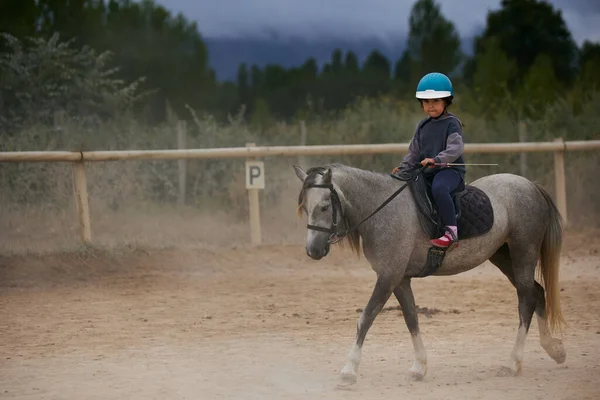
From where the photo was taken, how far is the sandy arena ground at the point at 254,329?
6367 millimetres

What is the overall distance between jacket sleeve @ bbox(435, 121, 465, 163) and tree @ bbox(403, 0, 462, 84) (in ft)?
107

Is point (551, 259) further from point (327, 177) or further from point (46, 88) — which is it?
point (46, 88)

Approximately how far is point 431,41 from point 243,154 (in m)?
29.9

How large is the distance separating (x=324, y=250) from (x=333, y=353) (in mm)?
1711

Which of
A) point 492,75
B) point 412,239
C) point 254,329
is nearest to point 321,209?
point 412,239

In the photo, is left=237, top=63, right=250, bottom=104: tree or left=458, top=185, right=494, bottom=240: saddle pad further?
left=237, top=63, right=250, bottom=104: tree

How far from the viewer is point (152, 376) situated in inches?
261

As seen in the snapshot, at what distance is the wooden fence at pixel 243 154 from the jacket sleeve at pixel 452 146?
239 inches

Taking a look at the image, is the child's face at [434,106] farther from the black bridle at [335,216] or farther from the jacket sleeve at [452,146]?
the black bridle at [335,216]

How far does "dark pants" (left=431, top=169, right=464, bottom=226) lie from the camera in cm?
656

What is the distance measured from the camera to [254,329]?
28.5 feet

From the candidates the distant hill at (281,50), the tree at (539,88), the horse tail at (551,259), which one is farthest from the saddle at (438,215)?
the distant hill at (281,50)

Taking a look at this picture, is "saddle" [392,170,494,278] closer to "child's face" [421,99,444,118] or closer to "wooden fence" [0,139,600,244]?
"child's face" [421,99,444,118]

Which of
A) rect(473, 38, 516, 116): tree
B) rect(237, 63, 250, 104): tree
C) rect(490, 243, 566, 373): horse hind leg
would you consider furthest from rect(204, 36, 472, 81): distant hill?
rect(490, 243, 566, 373): horse hind leg
